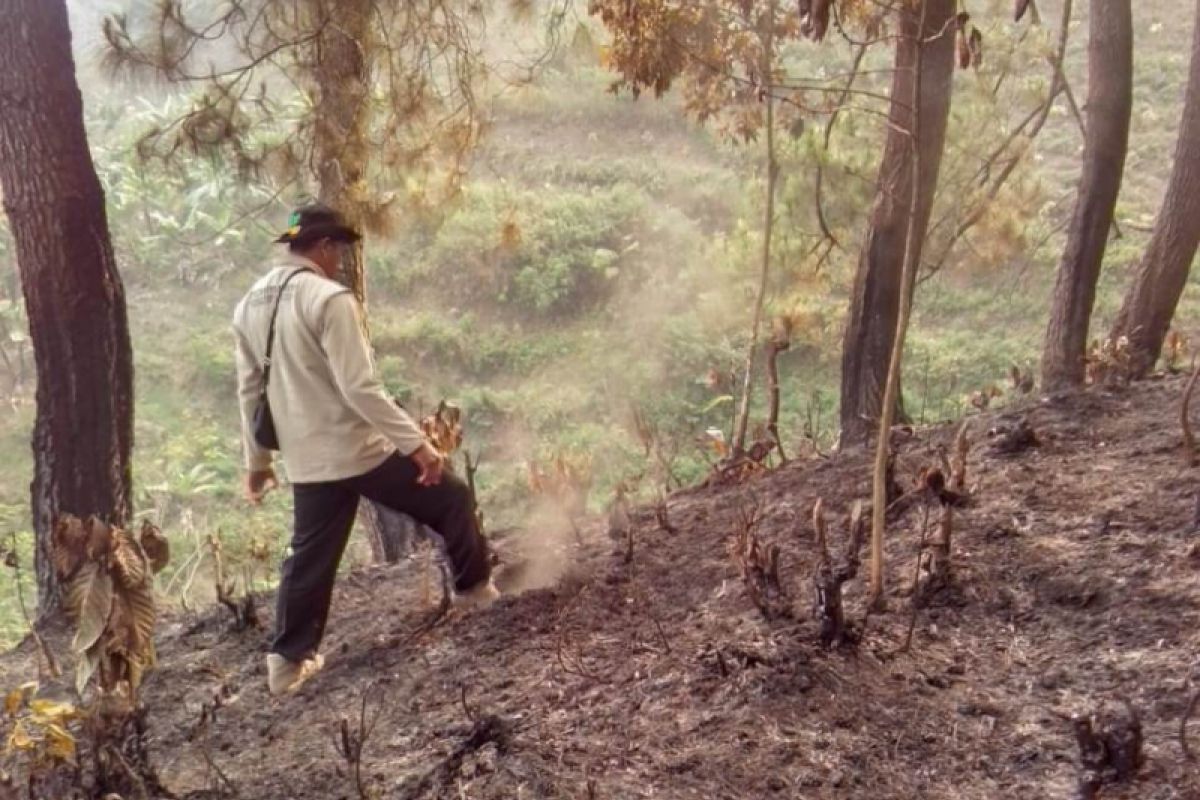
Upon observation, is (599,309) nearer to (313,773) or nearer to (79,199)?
(79,199)

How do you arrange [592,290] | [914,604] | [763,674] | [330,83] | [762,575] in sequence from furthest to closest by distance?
[592,290], [330,83], [762,575], [914,604], [763,674]

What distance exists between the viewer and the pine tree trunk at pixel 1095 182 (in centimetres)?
559

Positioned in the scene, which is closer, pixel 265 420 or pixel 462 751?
pixel 462 751

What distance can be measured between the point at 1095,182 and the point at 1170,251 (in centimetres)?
68

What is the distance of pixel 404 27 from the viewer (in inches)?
215

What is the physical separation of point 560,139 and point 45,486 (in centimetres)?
1620

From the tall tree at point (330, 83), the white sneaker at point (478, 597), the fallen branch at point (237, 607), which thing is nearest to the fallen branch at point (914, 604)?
the white sneaker at point (478, 597)

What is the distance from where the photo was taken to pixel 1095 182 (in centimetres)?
559

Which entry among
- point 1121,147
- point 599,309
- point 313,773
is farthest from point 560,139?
point 313,773

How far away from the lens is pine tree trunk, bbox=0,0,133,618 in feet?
13.7

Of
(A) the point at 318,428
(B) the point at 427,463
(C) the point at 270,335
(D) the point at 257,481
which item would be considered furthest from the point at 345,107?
(B) the point at 427,463

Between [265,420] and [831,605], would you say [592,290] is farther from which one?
[831,605]

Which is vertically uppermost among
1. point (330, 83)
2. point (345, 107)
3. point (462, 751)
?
point (330, 83)

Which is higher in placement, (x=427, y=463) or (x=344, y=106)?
(x=344, y=106)
